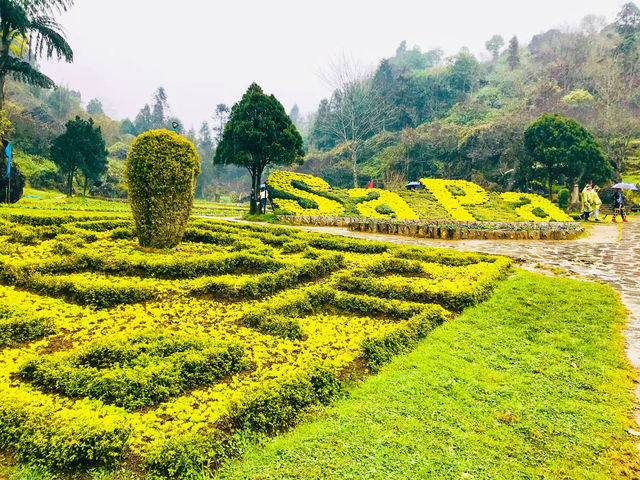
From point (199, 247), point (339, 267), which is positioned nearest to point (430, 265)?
point (339, 267)

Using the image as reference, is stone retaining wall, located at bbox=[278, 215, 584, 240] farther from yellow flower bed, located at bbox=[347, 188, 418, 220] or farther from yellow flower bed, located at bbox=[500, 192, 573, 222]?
yellow flower bed, located at bbox=[347, 188, 418, 220]

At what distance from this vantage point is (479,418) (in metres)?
2.51

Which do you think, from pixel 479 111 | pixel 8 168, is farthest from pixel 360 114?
pixel 8 168

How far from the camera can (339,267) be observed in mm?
6629

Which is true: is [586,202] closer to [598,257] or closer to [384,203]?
[384,203]

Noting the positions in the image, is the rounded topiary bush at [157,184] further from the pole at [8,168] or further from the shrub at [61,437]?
the pole at [8,168]

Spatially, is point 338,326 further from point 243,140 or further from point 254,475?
point 243,140

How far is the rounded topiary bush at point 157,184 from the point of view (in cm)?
639

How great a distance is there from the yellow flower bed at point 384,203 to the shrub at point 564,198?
10.5 metres

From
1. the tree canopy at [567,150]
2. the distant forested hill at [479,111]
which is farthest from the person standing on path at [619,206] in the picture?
the distant forested hill at [479,111]

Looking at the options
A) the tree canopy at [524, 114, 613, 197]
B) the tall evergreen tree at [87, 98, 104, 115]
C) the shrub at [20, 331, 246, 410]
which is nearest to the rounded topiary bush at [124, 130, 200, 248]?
the shrub at [20, 331, 246, 410]

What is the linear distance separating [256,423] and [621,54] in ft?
164

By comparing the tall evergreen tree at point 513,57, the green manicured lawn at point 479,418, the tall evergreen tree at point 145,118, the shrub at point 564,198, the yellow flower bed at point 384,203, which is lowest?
the green manicured lawn at point 479,418

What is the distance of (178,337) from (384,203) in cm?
1709
